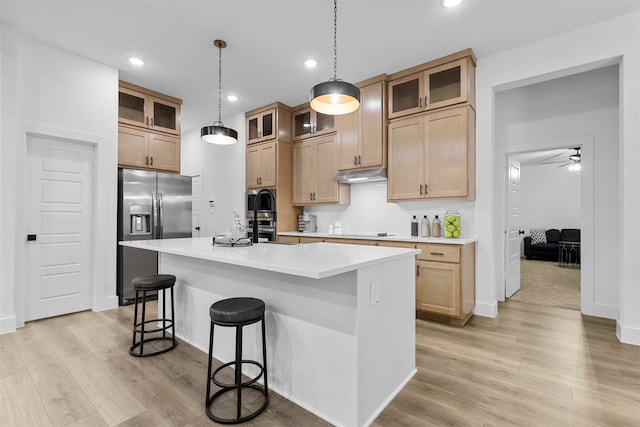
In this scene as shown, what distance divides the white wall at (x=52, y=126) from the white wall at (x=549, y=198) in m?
9.97

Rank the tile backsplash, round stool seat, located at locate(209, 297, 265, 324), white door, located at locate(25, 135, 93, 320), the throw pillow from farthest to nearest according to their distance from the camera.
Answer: the throw pillow
the tile backsplash
white door, located at locate(25, 135, 93, 320)
round stool seat, located at locate(209, 297, 265, 324)

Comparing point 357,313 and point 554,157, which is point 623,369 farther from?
point 554,157

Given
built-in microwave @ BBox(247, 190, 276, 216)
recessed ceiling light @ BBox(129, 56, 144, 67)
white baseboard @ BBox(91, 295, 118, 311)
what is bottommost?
white baseboard @ BBox(91, 295, 118, 311)

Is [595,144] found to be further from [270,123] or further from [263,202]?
[263,202]

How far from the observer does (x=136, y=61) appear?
370 centimetres

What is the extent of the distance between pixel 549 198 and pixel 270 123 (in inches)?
325

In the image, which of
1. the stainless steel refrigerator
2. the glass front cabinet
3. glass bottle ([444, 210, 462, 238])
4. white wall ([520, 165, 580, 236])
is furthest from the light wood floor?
white wall ([520, 165, 580, 236])

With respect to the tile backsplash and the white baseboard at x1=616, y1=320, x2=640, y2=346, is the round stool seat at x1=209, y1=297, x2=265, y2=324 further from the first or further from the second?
the white baseboard at x1=616, y1=320, x2=640, y2=346

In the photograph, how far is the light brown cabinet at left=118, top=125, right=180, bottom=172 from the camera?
424cm

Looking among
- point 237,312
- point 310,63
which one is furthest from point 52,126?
point 237,312

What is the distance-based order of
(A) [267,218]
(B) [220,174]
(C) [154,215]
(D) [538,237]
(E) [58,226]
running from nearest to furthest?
(E) [58,226]
(C) [154,215]
(A) [267,218]
(B) [220,174]
(D) [538,237]

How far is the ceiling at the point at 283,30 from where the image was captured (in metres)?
2.73

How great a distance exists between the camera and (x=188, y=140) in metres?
6.77

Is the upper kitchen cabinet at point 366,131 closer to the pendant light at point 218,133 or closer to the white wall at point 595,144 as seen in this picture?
the white wall at point 595,144
